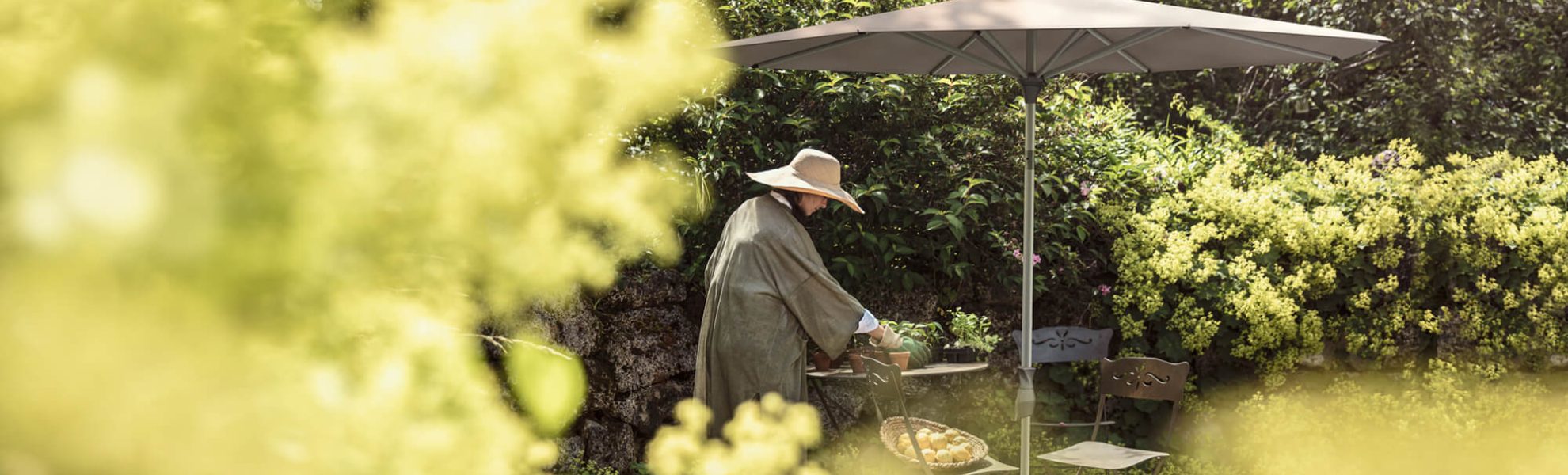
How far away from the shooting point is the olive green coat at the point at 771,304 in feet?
14.9

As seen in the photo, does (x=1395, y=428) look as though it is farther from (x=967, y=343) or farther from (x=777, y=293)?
(x=777, y=293)

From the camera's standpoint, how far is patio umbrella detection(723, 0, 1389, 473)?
3.99 m

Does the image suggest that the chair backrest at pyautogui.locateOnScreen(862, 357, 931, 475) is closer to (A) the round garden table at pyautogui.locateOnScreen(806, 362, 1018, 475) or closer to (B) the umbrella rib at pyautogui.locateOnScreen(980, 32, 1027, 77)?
(A) the round garden table at pyautogui.locateOnScreen(806, 362, 1018, 475)

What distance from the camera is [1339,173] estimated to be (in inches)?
250

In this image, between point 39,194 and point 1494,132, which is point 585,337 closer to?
point 39,194

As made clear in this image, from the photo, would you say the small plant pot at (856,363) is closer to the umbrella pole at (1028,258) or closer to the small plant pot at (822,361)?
the small plant pot at (822,361)

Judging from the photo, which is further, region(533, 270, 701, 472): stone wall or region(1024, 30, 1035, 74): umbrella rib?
region(533, 270, 701, 472): stone wall

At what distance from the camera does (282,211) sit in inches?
17.3

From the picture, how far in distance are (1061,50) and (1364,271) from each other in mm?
2429

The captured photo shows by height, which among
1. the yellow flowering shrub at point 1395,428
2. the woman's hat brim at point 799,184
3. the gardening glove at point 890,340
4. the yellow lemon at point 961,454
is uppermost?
the woman's hat brim at point 799,184

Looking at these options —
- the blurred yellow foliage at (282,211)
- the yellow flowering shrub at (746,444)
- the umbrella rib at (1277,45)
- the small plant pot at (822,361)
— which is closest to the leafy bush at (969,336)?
the small plant pot at (822,361)

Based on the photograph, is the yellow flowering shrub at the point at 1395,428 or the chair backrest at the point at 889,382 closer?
the chair backrest at the point at 889,382

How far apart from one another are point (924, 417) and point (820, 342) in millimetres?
1879

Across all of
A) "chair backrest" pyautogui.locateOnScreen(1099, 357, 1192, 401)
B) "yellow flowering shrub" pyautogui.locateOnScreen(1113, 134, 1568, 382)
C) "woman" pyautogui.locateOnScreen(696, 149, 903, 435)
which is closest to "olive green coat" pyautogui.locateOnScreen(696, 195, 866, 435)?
"woman" pyautogui.locateOnScreen(696, 149, 903, 435)
